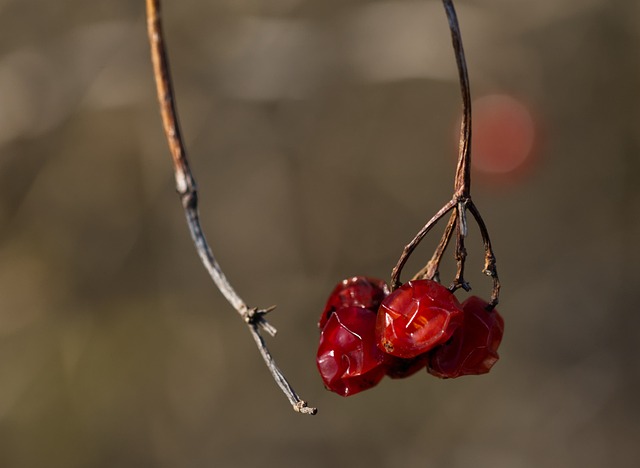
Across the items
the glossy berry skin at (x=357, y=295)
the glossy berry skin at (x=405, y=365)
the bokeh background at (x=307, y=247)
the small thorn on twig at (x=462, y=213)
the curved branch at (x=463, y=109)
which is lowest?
the bokeh background at (x=307, y=247)

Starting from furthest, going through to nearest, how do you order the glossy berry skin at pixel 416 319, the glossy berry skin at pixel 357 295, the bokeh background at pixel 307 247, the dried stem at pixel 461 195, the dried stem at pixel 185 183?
the bokeh background at pixel 307 247 → the glossy berry skin at pixel 357 295 → the glossy berry skin at pixel 416 319 → the dried stem at pixel 461 195 → the dried stem at pixel 185 183

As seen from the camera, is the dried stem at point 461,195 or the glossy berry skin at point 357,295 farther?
the glossy berry skin at point 357,295

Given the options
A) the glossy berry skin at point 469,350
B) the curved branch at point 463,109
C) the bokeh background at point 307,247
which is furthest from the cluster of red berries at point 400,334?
the bokeh background at point 307,247

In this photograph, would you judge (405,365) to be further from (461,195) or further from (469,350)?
(461,195)

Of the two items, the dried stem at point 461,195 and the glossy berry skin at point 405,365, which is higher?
the dried stem at point 461,195

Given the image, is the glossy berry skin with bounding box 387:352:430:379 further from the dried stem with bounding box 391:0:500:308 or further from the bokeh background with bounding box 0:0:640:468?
the bokeh background with bounding box 0:0:640:468

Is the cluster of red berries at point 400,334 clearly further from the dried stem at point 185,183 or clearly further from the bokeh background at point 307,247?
the bokeh background at point 307,247

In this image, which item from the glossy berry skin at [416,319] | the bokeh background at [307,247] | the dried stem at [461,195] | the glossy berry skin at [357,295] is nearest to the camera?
the dried stem at [461,195]

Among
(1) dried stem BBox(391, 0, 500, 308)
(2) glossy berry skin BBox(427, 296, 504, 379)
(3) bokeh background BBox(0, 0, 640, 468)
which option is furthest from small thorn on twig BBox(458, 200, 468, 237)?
(3) bokeh background BBox(0, 0, 640, 468)

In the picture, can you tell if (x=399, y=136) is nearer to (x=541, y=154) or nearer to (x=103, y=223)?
(x=541, y=154)
